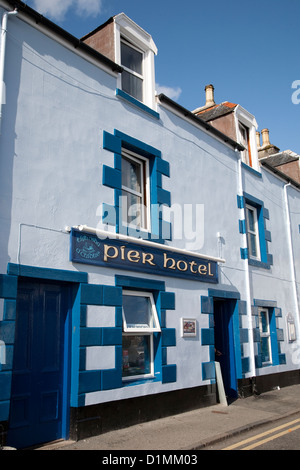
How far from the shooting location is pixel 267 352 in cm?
1238

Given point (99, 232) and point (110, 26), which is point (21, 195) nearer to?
point (99, 232)

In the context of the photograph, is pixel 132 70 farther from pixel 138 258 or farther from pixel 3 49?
pixel 138 258

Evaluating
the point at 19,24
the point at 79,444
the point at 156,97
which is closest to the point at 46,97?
the point at 19,24

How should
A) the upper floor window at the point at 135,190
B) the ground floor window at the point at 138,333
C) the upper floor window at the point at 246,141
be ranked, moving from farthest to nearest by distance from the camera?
the upper floor window at the point at 246,141 < the upper floor window at the point at 135,190 < the ground floor window at the point at 138,333

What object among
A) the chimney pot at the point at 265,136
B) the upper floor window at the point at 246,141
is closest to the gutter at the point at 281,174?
the upper floor window at the point at 246,141

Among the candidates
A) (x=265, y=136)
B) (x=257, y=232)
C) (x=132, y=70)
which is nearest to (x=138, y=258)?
(x=132, y=70)

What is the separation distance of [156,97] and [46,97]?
321 centimetres

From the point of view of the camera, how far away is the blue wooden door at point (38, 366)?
602cm

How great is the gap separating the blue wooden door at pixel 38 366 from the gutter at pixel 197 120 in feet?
17.5

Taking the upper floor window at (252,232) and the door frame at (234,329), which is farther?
the upper floor window at (252,232)

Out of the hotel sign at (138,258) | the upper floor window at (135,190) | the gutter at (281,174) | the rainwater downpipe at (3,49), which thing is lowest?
the hotel sign at (138,258)

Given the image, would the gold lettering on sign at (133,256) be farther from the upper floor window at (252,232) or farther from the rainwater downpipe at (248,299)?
the upper floor window at (252,232)

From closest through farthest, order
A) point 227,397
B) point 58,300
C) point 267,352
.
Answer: point 58,300
point 227,397
point 267,352

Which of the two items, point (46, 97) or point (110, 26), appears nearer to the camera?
point (46, 97)
